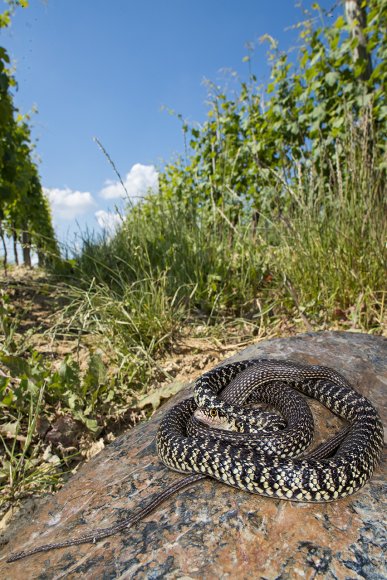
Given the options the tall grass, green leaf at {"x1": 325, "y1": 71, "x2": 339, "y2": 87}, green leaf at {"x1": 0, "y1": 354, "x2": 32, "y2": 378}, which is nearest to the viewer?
green leaf at {"x1": 0, "y1": 354, "x2": 32, "y2": 378}

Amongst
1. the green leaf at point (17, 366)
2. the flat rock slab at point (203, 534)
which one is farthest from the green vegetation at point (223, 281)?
the flat rock slab at point (203, 534)

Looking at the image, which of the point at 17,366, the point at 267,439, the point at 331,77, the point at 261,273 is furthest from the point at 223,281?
the point at 331,77

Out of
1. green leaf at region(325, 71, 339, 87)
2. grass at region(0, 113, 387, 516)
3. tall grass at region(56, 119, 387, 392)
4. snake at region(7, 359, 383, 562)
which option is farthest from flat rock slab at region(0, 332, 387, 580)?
green leaf at region(325, 71, 339, 87)

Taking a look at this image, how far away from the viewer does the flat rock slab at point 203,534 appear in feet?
6.17

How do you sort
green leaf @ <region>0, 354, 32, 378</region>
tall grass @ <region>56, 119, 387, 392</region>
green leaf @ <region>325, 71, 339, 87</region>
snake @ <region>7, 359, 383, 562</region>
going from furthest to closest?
green leaf @ <region>325, 71, 339, 87</region> < tall grass @ <region>56, 119, 387, 392</region> < green leaf @ <region>0, 354, 32, 378</region> < snake @ <region>7, 359, 383, 562</region>

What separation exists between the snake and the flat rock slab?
0.06 metres

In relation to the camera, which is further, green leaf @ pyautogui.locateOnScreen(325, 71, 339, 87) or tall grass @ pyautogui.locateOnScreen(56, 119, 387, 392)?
green leaf @ pyautogui.locateOnScreen(325, 71, 339, 87)

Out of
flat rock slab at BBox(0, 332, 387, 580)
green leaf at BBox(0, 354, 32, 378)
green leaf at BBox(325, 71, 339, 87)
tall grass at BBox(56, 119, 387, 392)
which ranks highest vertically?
green leaf at BBox(325, 71, 339, 87)

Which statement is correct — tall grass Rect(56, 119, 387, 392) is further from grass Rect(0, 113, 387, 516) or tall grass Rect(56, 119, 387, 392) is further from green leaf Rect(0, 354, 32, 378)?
green leaf Rect(0, 354, 32, 378)

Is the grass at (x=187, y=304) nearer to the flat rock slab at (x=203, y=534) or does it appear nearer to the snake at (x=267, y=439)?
the flat rock slab at (x=203, y=534)

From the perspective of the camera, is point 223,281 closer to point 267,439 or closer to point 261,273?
point 261,273

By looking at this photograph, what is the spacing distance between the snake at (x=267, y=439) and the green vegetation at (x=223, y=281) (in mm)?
1547

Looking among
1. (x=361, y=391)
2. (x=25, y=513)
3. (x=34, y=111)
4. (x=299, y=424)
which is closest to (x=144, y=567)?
(x=299, y=424)

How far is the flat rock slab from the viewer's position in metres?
1.88
